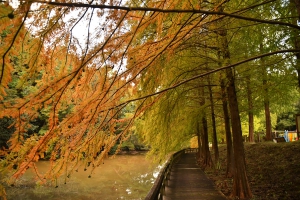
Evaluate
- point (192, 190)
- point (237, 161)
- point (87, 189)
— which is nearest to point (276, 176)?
point (237, 161)

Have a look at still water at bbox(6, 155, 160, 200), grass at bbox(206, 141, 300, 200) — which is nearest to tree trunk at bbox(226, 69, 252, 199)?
grass at bbox(206, 141, 300, 200)

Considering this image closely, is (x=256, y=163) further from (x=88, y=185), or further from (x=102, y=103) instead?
(x=102, y=103)

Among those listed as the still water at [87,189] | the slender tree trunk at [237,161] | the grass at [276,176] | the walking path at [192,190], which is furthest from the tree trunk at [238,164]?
the still water at [87,189]

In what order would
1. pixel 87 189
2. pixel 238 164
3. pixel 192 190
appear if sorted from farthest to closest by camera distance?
pixel 87 189, pixel 192 190, pixel 238 164

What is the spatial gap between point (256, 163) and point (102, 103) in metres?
12.5

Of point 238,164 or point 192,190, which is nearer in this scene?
point 238,164

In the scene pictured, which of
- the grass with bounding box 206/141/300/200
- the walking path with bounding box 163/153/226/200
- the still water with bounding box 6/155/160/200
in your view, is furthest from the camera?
the still water with bounding box 6/155/160/200

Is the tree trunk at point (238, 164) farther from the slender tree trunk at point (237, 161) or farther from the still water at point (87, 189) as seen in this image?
the still water at point (87, 189)

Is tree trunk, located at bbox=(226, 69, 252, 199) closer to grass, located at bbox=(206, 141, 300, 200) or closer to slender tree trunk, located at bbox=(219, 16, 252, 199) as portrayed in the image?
slender tree trunk, located at bbox=(219, 16, 252, 199)

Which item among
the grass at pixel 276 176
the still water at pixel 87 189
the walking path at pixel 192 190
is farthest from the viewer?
the still water at pixel 87 189

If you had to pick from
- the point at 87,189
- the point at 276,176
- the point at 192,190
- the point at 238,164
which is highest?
the point at 238,164

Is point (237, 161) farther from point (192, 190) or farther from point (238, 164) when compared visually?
point (192, 190)

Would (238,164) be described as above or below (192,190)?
above

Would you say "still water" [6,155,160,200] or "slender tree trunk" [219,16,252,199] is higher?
"slender tree trunk" [219,16,252,199]
